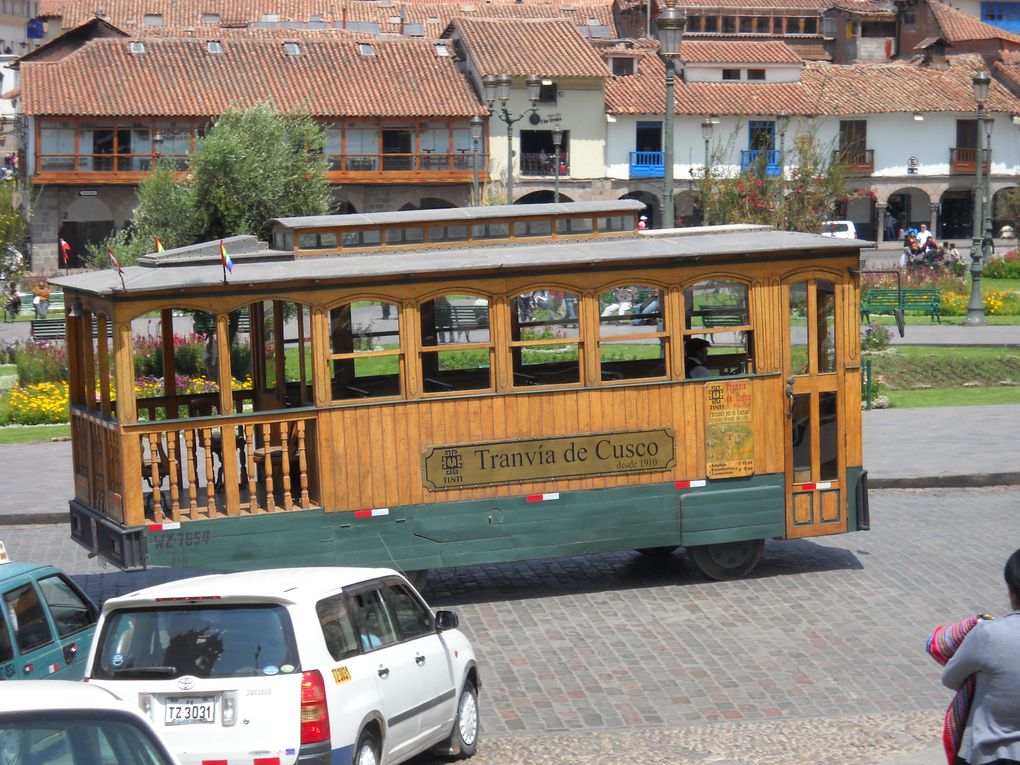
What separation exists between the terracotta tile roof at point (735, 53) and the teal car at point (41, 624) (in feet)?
212

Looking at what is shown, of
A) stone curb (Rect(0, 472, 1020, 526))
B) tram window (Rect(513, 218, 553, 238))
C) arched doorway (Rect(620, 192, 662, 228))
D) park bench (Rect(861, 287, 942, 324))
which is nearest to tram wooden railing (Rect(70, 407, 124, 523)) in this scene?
tram window (Rect(513, 218, 553, 238))

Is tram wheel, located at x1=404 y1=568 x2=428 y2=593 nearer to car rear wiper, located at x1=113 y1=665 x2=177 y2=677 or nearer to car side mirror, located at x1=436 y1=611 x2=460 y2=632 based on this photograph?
car side mirror, located at x1=436 y1=611 x2=460 y2=632

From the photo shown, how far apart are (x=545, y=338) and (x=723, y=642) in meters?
3.08

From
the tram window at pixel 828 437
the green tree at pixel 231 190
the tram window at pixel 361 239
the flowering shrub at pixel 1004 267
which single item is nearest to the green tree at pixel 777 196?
the flowering shrub at pixel 1004 267

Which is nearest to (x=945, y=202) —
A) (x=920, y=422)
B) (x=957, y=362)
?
(x=957, y=362)

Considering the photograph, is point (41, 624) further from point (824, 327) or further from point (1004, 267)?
point (1004, 267)

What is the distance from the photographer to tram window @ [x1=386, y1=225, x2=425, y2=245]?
44.2 feet

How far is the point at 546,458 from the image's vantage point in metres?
13.4

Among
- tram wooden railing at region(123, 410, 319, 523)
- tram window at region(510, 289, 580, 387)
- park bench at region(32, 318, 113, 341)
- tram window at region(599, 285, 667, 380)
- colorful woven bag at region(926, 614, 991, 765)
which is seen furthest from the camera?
park bench at region(32, 318, 113, 341)

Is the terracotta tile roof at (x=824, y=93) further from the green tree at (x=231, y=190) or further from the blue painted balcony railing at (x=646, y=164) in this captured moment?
the green tree at (x=231, y=190)

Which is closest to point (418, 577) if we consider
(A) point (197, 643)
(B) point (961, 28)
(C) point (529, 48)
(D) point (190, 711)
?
(A) point (197, 643)

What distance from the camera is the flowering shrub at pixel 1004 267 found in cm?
5303

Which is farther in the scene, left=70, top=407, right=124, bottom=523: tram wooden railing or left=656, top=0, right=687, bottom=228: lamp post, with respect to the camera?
left=656, top=0, right=687, bottom=228: lamp post

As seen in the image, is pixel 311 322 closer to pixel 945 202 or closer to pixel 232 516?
pixel 232 516
